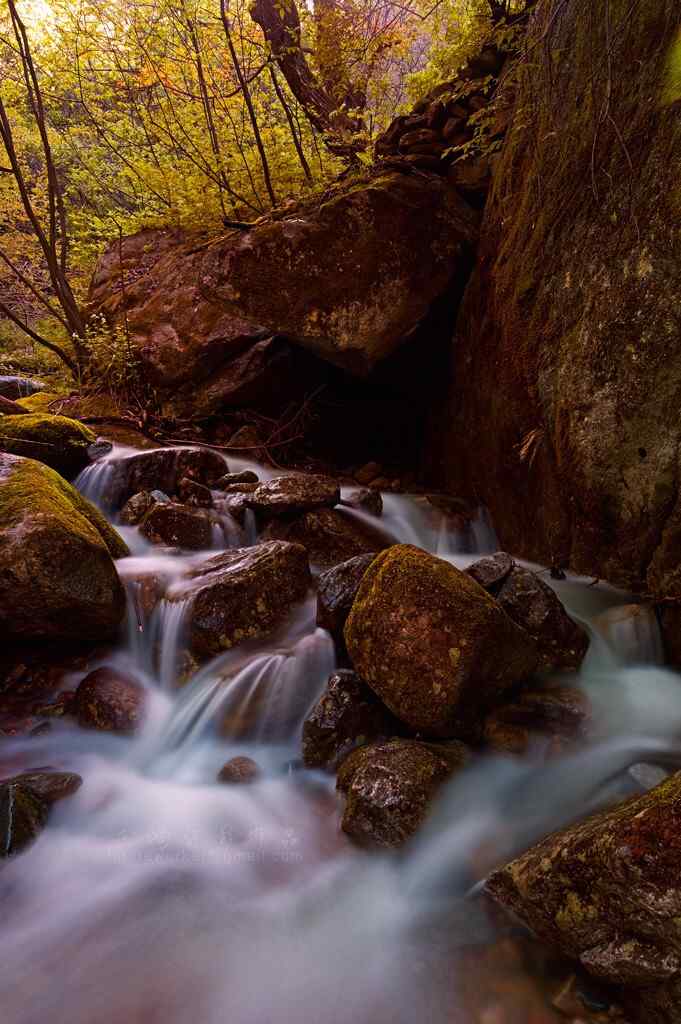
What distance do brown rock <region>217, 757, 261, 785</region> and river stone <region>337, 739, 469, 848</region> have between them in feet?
1.92

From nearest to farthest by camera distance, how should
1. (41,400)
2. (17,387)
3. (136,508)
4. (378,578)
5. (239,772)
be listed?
1. (239,772)
2. (378,578)
3. (136,508)
4. (41,400)
5. (17,387)

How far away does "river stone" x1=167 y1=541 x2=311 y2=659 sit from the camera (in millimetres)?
4059

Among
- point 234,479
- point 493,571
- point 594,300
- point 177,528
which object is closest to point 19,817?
point 177,528

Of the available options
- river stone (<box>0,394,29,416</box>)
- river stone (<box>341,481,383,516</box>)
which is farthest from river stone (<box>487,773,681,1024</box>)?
river stone (<box>0,394,29,416</box>)


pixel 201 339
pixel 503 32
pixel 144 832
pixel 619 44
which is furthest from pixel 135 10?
pixel 144 832

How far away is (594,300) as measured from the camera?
383 centimetres

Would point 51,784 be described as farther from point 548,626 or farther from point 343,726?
point 548,626

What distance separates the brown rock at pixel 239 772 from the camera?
3.16 metres

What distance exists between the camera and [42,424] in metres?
6.10

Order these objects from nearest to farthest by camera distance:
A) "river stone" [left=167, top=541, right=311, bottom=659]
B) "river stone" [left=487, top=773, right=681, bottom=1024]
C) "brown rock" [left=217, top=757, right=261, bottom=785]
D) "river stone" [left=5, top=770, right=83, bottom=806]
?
"river stone" [left=487, top=773, right=681, bottom=1024] < "river stone" [left=5, top=770, right=83, bottom=806] < "brown rock" [left=217, top=757, right=261, bottom=785] < "river stone" [left=167, top=541, right=311, bottom=659]

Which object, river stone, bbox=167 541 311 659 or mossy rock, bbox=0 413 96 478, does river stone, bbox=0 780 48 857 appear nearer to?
river stone, bbox=167 541 311 659

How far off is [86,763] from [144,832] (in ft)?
2.27

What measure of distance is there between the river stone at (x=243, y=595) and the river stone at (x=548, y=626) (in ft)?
5.38

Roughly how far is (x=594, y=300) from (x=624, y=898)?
11.7ft
